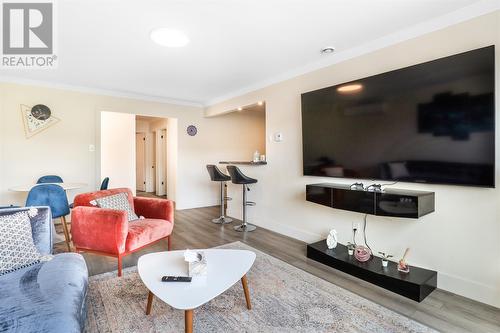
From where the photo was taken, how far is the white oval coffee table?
1.40 m

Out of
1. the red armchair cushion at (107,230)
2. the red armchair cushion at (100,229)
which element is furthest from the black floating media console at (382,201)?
the red armchair cushion at (100,229)

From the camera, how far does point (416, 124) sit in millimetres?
2293

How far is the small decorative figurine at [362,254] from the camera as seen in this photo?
248 cm

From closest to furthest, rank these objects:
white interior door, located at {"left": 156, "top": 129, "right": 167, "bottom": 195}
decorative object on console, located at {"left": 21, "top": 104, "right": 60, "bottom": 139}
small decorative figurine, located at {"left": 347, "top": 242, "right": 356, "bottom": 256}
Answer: small decorative figurine, located at {"left": 347, "top": 242, "right": 356, "bottom": 256}, decorative object on console, located at {"left": 21, "top": 104, "right": 60, "bottom": 139}, white interior door, located at {"left": 156, "top": 129, "right": 167, "bottom": 195}

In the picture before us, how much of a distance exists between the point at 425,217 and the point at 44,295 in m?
2.91

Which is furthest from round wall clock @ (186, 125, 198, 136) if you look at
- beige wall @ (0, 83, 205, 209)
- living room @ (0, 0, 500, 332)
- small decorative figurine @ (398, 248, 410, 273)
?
small decorative figurine @ (398, 248, 410, 273)

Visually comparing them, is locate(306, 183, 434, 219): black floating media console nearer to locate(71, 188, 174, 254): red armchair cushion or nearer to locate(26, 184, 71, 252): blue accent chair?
locate(71, 188, 174, 254): red armchair cushion

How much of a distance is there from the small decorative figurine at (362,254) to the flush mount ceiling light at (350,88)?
1680mm

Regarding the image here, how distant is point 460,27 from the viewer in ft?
6.97

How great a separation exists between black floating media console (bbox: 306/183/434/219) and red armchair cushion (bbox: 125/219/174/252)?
1850 mm

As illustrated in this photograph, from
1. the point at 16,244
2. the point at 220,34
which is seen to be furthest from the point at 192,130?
the point at 16,244

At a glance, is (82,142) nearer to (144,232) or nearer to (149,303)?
(144,232)

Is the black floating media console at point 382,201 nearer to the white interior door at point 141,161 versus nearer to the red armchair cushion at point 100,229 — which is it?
the red armchair cushion at point 100,229

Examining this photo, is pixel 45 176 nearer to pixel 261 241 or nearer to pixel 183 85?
pixel 183 85
